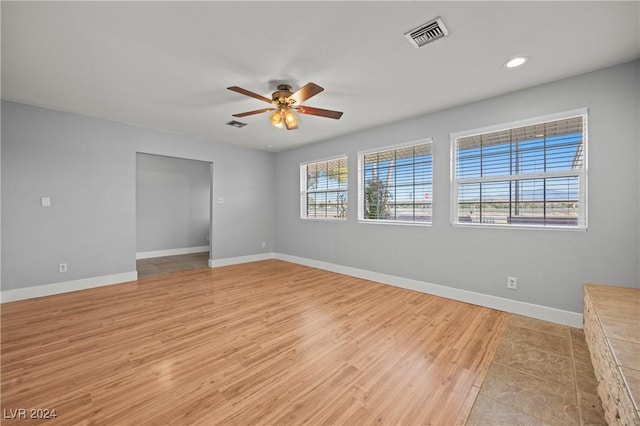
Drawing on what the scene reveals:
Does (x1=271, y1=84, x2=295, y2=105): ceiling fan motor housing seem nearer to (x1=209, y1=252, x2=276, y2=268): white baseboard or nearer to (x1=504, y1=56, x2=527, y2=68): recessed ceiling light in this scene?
(x1=504, y1=56, x2=527, y2=68): recessed ceiling light

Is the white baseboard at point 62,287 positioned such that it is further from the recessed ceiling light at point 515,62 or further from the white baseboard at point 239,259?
the recessed ceiling light at point 515,62

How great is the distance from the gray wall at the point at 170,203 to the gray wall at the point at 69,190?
6.71ft

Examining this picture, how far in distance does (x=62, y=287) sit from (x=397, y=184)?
5.31 m

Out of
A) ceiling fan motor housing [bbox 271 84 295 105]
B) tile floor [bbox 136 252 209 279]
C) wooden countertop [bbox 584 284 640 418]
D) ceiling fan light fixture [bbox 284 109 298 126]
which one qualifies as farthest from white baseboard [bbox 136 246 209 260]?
wooden countertop [bbox 584 284 640 418]

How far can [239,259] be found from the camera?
5773 mm

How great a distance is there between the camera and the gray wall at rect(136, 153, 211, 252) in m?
6.40

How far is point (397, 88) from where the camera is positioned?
2.95 metres

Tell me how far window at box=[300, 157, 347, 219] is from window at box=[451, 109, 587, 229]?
2.13m

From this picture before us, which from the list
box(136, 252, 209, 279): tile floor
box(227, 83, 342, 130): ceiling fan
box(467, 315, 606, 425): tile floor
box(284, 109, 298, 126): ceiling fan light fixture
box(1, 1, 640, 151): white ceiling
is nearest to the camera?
box(467, 315, 606, 425): tile floor

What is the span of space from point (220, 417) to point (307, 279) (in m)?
3.02

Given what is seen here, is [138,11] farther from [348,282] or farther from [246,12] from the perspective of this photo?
[348,282]

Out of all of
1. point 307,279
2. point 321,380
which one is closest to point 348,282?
point 307,279

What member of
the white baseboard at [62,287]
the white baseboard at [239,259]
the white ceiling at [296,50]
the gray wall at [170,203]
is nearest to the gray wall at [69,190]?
the white baseboard at [62,287]

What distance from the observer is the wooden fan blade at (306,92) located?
2.35 meters
